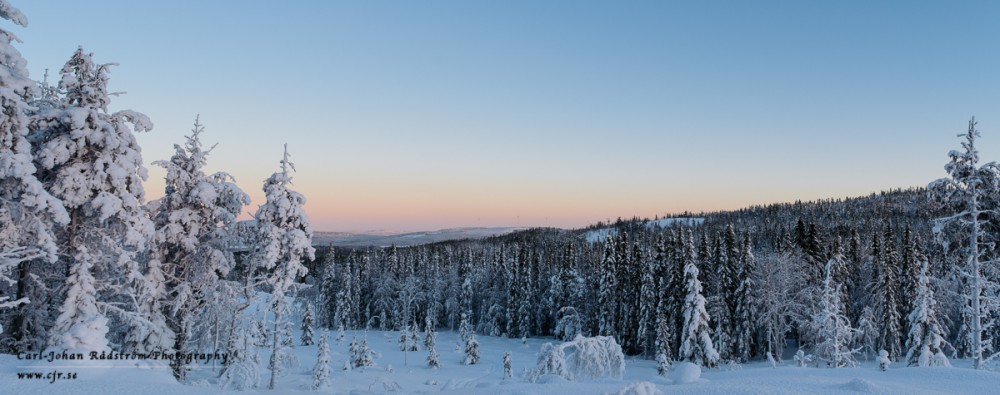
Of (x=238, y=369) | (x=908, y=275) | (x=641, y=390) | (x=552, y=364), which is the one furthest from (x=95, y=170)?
(x=908, y=275)

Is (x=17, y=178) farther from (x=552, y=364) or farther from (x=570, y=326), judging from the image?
(x=570, y=326)

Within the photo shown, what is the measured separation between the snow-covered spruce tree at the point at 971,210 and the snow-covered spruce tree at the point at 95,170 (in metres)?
26.6

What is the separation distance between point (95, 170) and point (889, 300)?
215ft

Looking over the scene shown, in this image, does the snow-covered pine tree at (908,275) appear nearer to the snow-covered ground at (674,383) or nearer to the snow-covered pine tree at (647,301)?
the snow-covered pine tree at (647,301)

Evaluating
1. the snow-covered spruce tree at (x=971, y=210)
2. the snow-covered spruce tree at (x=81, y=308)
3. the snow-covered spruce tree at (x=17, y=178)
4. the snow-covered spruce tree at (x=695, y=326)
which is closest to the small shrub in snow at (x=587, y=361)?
the snow-covered spruce tree at (x=971, y=210)

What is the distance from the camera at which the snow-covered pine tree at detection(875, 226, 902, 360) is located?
53.9 metres

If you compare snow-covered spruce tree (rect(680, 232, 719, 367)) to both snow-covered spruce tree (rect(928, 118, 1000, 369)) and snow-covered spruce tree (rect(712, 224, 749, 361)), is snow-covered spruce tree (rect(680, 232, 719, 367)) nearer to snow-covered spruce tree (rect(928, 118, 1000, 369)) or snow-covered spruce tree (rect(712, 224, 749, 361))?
snow-covered spruce tree (rect(712, 224, 749, 361))

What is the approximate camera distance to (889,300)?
54156 mm

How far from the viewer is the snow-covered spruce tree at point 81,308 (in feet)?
47.5

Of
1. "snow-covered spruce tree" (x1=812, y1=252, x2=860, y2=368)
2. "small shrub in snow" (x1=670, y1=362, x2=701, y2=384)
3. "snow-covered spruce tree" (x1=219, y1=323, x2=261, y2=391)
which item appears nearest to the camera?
"small shrub in snow" (x1=670, y1=362, x2=701, y2=384)

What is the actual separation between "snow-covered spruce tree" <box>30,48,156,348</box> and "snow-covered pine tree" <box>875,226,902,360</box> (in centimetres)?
6273

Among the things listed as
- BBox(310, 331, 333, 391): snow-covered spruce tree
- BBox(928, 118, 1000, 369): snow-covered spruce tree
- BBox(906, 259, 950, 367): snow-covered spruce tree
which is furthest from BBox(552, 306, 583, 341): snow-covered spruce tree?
BBox(928, 118, 1000, 369): snow-covered spruce tree

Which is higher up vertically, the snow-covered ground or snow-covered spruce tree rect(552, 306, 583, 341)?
the snow-covered ground

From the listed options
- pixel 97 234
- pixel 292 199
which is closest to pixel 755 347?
pixel 292 199
